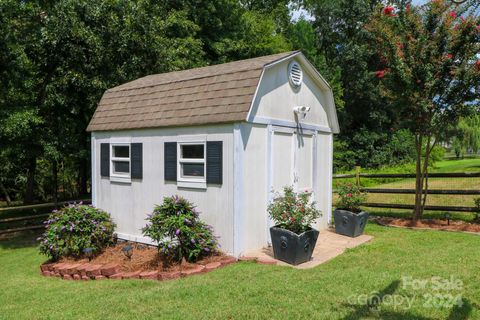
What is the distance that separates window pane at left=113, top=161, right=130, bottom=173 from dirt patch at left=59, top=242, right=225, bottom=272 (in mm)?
1687

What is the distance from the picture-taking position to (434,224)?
29.5 ft

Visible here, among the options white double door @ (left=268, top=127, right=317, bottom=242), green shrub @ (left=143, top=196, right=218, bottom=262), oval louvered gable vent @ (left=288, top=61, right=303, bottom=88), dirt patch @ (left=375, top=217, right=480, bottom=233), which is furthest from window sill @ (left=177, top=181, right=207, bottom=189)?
dirt patch @ (left=375, top=217, right=480, bottom=233)

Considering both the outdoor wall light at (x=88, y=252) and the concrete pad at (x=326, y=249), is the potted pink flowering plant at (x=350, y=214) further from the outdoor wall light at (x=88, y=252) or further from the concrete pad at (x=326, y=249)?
the outdoor wall light at (x=88, y=252)

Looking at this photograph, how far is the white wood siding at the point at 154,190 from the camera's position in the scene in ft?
21.5

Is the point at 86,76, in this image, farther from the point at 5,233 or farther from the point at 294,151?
the point at 294,151

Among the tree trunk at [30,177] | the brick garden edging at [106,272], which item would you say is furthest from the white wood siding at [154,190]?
the tree trunk at [30,177]

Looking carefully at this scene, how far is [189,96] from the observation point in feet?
24.2

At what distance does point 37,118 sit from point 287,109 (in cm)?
654

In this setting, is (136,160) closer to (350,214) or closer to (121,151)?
(121,151)

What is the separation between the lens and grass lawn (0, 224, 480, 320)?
3945 mm

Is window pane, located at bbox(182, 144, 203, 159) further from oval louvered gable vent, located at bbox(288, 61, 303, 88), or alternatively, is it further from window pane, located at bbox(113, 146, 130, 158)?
oval louvered gable vent, located at bbox(288, 61, 303, 88)

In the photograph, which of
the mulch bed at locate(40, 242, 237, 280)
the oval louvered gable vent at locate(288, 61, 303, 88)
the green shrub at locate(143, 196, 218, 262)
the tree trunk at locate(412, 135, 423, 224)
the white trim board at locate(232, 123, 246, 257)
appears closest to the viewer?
the mulch bed at locate(40, 242, 237, 280)

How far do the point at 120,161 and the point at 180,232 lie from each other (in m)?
3.28

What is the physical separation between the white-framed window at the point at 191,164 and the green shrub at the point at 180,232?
1.80 feet
